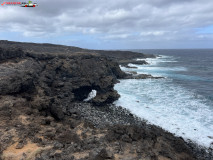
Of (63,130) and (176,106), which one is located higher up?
(63,130)

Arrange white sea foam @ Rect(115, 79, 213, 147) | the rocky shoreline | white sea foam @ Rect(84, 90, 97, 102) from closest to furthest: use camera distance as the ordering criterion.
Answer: the rocky shoreline
white sea foam @ Rect(115, 79, 213, 147)
white sea foam @ Rect(84, 90, 97, 102)

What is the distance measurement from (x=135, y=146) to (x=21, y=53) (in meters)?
26.4

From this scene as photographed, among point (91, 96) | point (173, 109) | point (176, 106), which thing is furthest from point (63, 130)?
point (176, 106)

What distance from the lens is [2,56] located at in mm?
26250

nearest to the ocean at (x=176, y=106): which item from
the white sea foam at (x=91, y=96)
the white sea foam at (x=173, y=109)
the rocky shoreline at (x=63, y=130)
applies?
the white sea foam at (x=173, y=109)

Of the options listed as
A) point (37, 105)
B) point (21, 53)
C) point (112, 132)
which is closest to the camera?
point (112, 132)

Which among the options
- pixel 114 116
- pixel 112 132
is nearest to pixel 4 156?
pixel 112 132

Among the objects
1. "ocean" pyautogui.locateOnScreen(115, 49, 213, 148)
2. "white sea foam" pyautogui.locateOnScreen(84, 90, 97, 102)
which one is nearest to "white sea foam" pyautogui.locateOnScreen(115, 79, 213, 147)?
"ocean" pyautogui.locateOnScreen(115, 49, 213, 148)

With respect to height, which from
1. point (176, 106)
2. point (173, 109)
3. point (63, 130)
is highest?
point (63, 130)

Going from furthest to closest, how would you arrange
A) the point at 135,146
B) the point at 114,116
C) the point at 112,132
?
1. the point at 114,116
2. the point at 112,132
3. the point at 135,146

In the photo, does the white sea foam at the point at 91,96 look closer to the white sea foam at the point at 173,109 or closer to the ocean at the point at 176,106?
the ocean at the point at 176,106

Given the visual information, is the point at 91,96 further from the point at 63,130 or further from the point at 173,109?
the point at 63,130

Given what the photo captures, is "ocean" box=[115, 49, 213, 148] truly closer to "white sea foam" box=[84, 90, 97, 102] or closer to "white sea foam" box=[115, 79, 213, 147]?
"white sea foam" box=[115, 79, 213, 147]

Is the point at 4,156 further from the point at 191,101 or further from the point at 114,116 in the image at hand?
the point at 191,101
